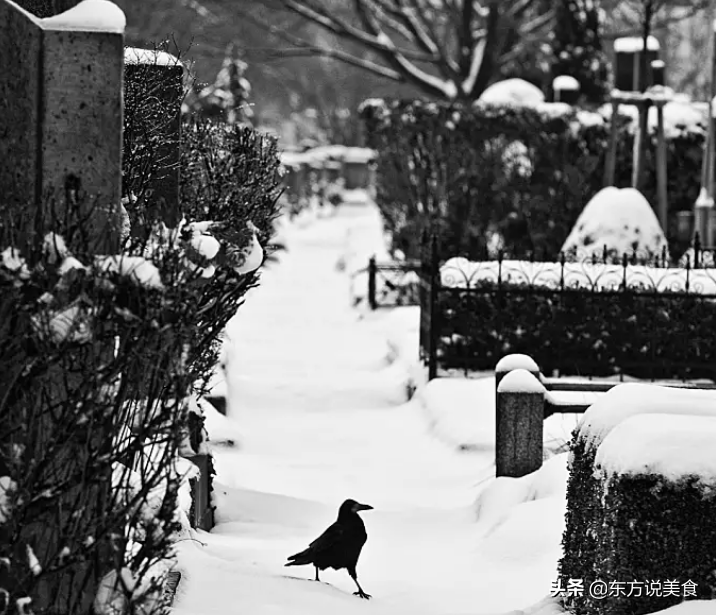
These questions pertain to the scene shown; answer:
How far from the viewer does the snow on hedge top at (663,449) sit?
4414 millimetres

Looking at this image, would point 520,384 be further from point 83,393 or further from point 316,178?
point 316,178

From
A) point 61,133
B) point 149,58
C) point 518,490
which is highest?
point 149,58

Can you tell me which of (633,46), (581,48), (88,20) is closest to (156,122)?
(88,20)

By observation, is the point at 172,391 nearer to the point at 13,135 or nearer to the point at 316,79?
the point at 13,135

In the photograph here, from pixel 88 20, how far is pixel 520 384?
15.0 ft

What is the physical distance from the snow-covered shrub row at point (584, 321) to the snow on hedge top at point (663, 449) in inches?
237

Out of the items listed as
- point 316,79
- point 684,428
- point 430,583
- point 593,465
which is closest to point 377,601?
point 430,583

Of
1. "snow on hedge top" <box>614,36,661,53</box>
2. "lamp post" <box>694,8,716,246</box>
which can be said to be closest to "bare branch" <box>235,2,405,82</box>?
"snow on hedge top" <box>614,36,661,53</box>

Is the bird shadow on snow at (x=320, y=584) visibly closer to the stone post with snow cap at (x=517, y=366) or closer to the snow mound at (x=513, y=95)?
the stone post with snow cap at (x=517, y=366)

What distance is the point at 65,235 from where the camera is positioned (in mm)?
3562

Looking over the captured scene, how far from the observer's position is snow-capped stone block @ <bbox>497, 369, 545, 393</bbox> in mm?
7746

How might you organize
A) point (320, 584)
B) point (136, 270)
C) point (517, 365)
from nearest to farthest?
point (136, 270) → point (320, 584) → point (517, 365)

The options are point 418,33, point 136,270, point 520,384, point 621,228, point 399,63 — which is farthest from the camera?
point 418,33

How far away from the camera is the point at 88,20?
3760 mm
